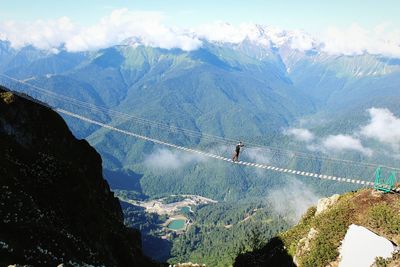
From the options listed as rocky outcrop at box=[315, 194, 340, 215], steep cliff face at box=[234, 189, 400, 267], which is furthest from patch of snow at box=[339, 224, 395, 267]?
rocky outcrop at box=[315, 194, 340, 215]

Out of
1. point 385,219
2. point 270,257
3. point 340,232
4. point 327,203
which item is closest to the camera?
point 385,219

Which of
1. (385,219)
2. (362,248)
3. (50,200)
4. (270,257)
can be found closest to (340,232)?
(362,248)

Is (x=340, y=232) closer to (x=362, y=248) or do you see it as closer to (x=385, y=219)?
(x=362, y=248)

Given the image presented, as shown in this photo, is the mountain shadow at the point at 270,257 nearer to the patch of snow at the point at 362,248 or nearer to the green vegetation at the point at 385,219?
the patch of snow at the point at 362,248

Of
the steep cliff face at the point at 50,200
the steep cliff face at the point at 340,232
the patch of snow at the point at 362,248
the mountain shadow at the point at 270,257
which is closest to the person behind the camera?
the steep cliff face at the point at 50,200

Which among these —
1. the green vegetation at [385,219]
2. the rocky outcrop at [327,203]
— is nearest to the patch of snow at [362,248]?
the green vegetation at [385,219]

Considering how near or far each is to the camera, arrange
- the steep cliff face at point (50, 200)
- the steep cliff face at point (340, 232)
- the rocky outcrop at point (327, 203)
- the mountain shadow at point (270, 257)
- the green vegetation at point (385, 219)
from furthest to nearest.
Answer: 1. the rocky outcrop at point (327, 203)
2. the mountain shadow at point (270, 257)
3. the steep cliff face at point (340, 232)
4. the green vegetation at point (385, 219)
5. the steep cliff face at point (50, 200)

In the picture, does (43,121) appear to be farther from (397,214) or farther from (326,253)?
(397,214)
